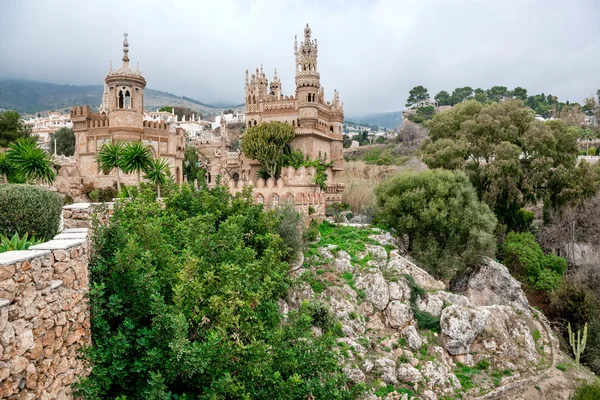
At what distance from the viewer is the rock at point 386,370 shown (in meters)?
12.5

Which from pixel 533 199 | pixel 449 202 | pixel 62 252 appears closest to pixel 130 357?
pixel 62 252

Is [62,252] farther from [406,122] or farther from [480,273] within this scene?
[406,122]

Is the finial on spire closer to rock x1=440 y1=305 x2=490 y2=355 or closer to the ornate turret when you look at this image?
the ornate turret

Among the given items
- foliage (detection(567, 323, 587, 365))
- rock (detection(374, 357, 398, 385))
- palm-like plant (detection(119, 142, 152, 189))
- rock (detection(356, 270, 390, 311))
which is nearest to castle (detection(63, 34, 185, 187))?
palm-like plant (detection(119, 142, 152, 189))

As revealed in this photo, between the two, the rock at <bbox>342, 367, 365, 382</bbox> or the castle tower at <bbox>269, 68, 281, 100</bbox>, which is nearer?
the rock at <bbox>342, 367, 365, 382</bbox>

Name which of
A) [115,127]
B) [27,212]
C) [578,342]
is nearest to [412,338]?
[578,342]

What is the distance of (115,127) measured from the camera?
25.6 meters

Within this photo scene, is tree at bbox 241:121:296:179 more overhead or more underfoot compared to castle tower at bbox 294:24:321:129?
more underfoot

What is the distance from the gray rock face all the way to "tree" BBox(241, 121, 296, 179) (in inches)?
476

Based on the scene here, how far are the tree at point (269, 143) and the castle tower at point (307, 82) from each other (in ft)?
4.17

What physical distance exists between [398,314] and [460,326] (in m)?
2.26

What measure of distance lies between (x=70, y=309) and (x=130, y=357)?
1.27 meters

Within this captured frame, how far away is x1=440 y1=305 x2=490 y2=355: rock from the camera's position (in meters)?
15.1

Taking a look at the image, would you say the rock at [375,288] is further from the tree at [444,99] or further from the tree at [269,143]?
the tree at [444,99]
